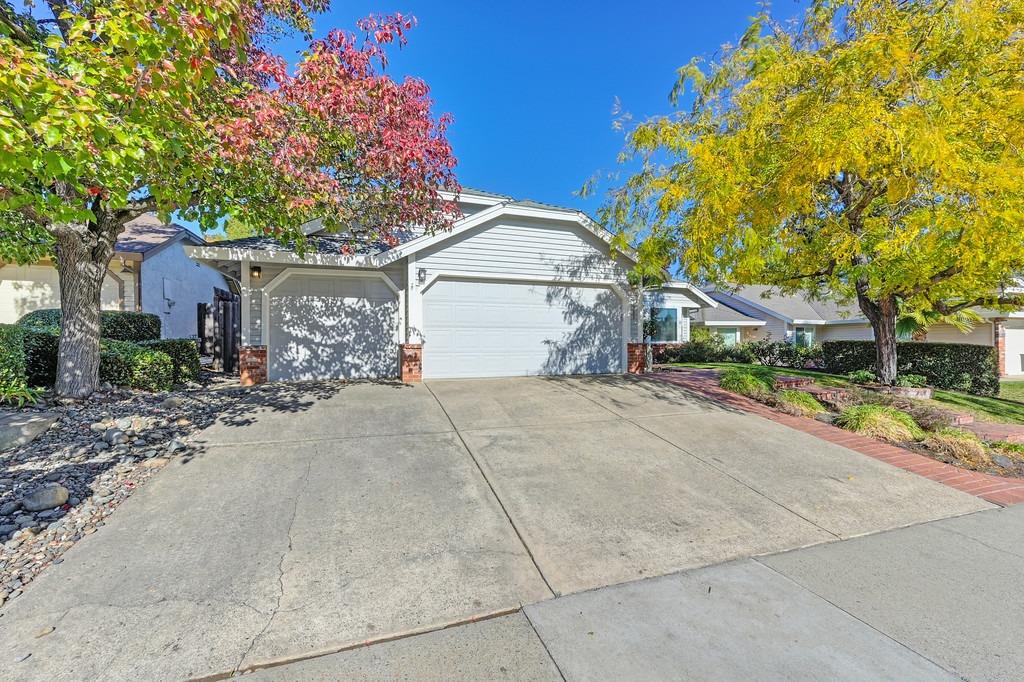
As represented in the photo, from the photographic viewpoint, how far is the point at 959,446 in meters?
5.66

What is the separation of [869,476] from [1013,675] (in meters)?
2.98

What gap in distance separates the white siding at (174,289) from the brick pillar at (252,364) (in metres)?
5.74

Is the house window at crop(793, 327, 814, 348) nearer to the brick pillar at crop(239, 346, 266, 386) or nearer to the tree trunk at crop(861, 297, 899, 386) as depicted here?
the tree trunk at crop(861, 297, 899, 386)

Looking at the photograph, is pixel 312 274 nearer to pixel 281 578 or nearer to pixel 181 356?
pixel 181 356

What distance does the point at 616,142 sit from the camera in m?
9.35

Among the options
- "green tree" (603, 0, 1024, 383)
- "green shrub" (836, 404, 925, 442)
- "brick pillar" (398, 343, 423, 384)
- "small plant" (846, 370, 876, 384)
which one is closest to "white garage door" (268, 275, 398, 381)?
"brick pillar" (398, 343, 423, 384)

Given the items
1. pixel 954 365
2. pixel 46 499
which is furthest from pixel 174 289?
pixel 954 365

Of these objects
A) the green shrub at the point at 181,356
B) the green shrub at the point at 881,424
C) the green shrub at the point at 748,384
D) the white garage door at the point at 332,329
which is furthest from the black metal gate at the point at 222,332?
the green shrub at the point at 881,424

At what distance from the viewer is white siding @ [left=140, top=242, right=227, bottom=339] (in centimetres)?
1329

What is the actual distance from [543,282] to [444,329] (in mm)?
2508

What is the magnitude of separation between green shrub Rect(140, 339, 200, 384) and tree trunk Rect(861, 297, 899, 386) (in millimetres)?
14370

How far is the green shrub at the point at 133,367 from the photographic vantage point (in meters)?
7.08

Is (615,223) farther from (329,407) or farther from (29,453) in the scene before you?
(29,453)

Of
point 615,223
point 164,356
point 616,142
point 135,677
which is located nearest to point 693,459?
point 135,677
